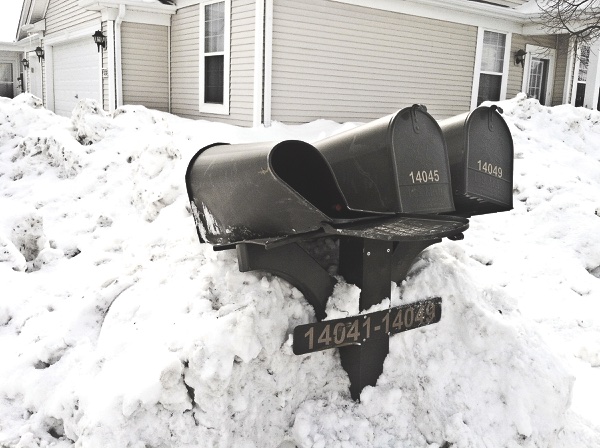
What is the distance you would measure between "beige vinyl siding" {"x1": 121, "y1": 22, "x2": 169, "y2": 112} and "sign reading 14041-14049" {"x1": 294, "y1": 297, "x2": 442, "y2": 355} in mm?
10787

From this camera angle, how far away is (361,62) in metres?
11.1

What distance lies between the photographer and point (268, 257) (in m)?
2.78

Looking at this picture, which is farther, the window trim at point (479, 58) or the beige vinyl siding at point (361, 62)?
the window trim at point (479, 58)

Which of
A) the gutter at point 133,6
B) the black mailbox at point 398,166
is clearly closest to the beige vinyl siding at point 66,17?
the gutter at point 133,6

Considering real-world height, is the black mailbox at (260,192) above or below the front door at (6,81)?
above

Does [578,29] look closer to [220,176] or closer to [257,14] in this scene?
[257,14]

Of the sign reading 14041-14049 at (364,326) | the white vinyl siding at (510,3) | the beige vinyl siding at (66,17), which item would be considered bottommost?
the sign reading 14041-14049 at (364,326)

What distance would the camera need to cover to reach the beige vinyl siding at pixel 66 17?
14.5 meters

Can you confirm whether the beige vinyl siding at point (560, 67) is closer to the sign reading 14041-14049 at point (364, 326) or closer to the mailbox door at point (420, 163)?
the mailbox door at point (420, 163)

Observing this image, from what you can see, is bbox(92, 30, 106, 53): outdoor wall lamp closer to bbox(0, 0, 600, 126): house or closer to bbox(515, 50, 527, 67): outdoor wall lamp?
bbox(0, 0, 600, 126): house

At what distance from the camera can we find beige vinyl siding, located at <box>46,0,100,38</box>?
47.6 feet

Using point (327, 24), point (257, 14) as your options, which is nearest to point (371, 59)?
point (327, 24)

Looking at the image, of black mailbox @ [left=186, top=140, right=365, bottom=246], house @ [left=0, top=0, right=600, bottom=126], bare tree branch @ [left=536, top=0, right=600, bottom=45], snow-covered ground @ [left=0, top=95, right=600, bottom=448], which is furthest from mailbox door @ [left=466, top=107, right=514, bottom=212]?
bare tree branch @ [left=536, top=0, right=600, bottom=45]

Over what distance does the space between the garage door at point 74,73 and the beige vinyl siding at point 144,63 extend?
5.31ft
